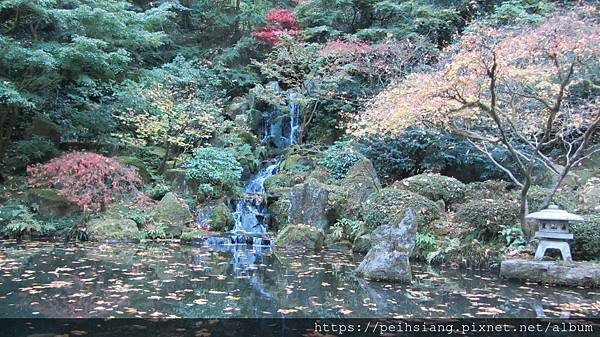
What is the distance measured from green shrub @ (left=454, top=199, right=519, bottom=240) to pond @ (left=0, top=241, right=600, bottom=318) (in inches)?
46.7

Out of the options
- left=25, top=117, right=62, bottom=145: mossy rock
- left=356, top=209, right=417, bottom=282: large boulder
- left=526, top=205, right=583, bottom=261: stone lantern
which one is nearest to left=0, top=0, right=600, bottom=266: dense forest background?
left=25, top=117, right=62, bottom=145: mossy rock

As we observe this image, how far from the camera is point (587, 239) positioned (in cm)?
797

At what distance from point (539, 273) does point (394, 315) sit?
3710 mm

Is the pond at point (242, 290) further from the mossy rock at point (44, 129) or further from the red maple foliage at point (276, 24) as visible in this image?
the red maple foliage at point (276, 24)

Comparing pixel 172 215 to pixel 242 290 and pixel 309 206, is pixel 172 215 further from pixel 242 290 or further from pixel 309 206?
pixel 242 290

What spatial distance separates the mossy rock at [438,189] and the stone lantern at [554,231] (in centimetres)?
355

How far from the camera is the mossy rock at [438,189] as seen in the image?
11.5m

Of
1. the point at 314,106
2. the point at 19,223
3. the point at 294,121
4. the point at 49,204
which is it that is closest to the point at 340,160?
the point at 314,106

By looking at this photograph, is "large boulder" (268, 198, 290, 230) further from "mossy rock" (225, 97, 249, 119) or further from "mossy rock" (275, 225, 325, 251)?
"mossy rock" (225, 97, 249, 119)

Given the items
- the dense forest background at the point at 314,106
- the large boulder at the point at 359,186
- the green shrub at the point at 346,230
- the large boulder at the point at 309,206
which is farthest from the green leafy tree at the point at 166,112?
the green shrub at the point at 346,230

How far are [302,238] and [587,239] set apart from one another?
588 cm

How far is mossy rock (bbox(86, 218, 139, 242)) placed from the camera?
11.2m

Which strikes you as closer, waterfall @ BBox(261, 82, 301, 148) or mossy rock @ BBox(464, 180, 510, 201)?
mossy rock @ BBox(464, 180, 510, 201)

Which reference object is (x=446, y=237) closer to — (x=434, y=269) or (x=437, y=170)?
(x=434, y=269)
